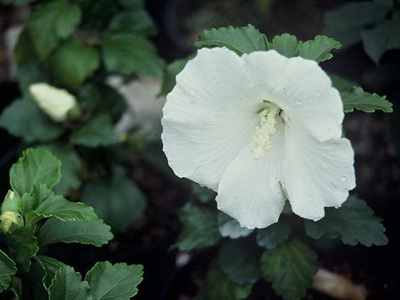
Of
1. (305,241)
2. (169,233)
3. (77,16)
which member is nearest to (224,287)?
(305,241)

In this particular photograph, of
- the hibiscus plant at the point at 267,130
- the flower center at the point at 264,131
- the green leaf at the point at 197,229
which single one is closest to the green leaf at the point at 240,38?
the hibiscus plant at the point at 267,130

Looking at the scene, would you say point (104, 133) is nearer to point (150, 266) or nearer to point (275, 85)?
point (150, 266)

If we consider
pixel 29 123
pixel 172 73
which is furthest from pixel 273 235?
pixel 29 123

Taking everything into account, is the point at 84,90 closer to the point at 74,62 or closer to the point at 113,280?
the point at 74,62

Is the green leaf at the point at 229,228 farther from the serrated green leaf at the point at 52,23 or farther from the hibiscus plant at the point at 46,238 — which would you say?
the serrated green leaf at the point at 52,23

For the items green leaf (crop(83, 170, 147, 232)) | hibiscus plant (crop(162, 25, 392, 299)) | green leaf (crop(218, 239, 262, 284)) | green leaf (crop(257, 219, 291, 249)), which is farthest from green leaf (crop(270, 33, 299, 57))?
green leaf (crop(83, 170, 147, 232))
